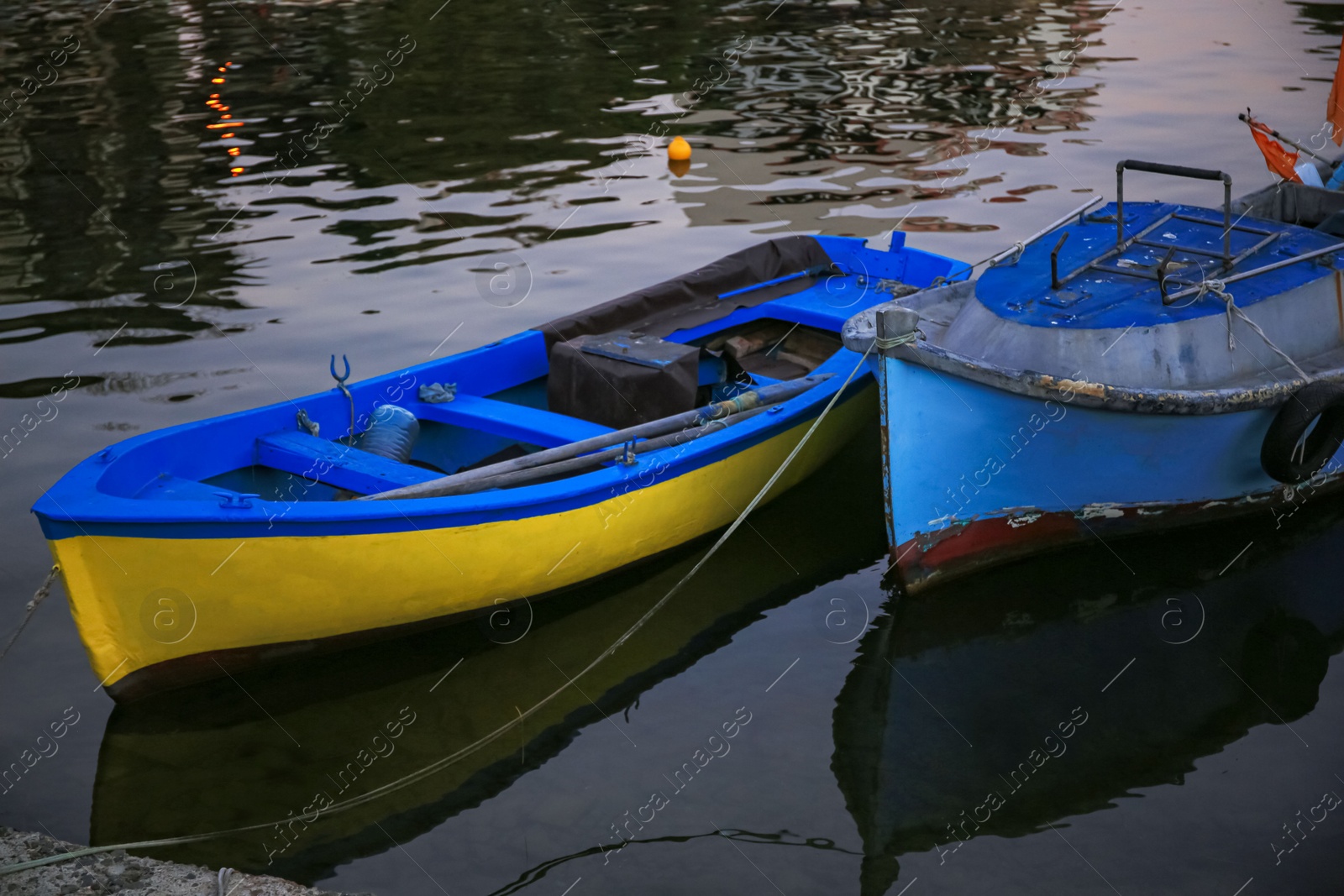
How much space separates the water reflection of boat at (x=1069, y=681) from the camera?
4.78 m

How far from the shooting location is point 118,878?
416 centimetres

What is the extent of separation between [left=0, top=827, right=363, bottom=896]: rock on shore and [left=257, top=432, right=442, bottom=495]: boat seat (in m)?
1.74

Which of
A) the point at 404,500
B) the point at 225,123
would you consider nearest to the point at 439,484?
the point at 404,500

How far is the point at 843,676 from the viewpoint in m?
5.49

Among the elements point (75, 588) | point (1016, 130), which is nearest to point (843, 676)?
point (75, 588)

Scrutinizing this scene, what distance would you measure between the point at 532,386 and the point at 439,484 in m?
1.73

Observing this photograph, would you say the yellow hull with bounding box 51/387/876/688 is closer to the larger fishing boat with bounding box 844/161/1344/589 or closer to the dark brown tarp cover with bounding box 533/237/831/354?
the larger fishing boat with bounding box 844/161/1344/589

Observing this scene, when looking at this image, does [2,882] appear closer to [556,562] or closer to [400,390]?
[556,562]

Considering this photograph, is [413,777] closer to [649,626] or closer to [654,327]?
[649,626]

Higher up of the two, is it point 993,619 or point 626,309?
point 626,309

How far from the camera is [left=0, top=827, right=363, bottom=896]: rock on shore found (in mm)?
4055

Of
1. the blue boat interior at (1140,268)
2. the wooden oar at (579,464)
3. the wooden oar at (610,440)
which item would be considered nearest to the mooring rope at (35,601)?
the wooden oar at (610,440)

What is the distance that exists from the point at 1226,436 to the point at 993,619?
1.38 meters

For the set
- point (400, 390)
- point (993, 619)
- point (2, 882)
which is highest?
point (400, 390)
